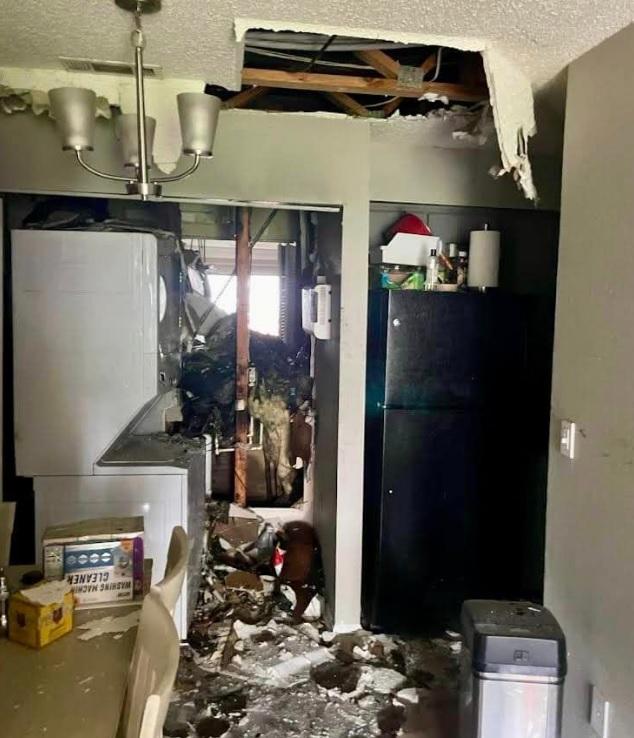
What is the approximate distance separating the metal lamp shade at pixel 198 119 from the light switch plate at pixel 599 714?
1.90 m

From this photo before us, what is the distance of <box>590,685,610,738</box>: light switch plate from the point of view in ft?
5.75

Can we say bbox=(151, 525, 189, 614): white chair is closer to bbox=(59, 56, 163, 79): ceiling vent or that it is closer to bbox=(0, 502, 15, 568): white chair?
bbox=(0, 502, 15, 568): white chair

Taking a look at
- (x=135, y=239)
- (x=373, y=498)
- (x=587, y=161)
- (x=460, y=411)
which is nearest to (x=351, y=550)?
(x=373, y=498)

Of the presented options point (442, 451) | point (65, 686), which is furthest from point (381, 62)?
point (65, 686)

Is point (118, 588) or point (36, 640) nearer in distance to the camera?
point (36, 640)

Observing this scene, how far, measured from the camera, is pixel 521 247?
125 inches

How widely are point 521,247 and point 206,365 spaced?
1.79 metres

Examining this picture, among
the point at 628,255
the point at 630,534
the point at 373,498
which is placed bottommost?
the point at 373,498

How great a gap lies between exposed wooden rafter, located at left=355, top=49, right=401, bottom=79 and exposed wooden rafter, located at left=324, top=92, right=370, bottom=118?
0.96 feet

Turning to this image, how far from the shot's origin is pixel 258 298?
362 centimetres

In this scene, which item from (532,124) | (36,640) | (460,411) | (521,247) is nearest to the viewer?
(36,640)

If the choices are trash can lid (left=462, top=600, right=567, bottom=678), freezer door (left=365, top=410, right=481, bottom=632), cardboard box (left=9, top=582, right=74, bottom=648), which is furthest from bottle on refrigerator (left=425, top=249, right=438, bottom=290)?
cardboard box (left=9, top=582, right=74, bottom=648)

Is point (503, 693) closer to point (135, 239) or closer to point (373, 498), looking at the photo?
point (373, 498)

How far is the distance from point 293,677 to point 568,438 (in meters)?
1.45
